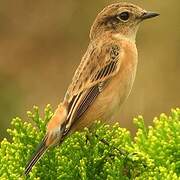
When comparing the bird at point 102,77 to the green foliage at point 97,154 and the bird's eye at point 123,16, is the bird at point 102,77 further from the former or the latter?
the green foliage at point 97,154

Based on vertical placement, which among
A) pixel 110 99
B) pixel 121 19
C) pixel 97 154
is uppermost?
pixel 121 19

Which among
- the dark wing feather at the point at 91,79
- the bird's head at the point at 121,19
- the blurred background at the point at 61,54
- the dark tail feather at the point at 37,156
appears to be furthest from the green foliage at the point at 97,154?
the blurred background at the point at 61,54

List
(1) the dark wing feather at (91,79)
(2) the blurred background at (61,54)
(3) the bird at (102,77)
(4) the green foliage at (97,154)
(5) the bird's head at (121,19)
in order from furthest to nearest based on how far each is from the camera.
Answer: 1. (2) the blurred background at (61,54)
2. (5) the bird's head at (121,19)
3. (1) the dark wing feather at (91,79)
4. (3) the bird at (102,77)
5. (4) the green foliage at (97,154)

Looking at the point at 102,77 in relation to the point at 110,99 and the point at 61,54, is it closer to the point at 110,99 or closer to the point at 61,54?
the point at 110,99

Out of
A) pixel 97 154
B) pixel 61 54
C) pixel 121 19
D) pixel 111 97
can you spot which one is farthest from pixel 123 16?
pixel 61 54

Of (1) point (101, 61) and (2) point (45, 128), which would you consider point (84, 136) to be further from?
(1) point (101, 61)

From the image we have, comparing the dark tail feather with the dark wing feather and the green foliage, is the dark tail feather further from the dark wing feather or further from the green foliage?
the dark wing feather
